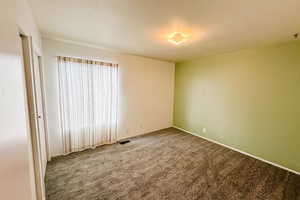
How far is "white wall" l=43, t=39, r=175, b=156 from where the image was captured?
2.46 metres

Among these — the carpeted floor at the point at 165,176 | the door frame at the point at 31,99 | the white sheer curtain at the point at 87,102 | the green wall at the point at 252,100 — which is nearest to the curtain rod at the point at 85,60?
the white sheer curtain at the point at 87,102

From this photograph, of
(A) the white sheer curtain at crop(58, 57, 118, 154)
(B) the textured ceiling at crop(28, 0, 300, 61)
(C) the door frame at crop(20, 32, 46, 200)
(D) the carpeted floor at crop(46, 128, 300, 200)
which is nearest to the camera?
(C) the door frame at crop(20, 32, 46, 200)

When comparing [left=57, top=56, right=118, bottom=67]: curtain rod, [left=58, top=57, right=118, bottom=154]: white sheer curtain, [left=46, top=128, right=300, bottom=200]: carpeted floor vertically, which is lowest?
[left=46, top=128, right=300, bottom=200]: carpeted floor

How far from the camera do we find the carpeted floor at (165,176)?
5.87 ft

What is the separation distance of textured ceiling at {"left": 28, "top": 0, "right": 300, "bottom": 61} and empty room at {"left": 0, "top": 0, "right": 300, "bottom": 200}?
2cm

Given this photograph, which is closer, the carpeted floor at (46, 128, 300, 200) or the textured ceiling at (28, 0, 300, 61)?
the textured ceiling at (28, 0, 300, 61)

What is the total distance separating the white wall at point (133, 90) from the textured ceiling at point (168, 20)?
1.22ft

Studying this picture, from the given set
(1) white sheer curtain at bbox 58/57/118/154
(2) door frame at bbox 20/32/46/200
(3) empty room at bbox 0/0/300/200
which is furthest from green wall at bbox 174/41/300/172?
(2) door frame at bbox 20/32/46/200

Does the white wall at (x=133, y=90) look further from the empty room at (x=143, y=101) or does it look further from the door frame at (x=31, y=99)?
the door frame at (x=31, y=99)

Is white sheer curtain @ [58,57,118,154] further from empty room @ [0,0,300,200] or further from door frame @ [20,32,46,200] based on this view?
door frame @ [20,32,46,200]

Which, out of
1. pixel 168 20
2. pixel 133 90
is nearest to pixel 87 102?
pixel 133 90

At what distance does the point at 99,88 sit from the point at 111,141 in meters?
1.35

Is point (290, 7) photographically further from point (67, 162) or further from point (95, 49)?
point (67, 162)

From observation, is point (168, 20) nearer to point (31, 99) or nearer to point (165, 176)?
point (31, 99)
